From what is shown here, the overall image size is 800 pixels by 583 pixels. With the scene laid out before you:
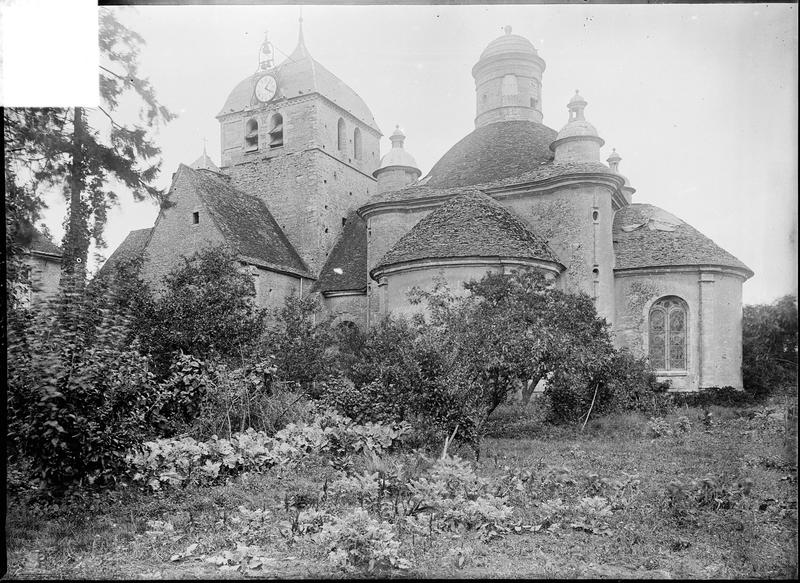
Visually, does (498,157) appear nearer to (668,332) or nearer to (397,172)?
(397,172)

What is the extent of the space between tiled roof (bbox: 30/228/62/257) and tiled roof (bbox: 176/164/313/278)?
8844 millimetres

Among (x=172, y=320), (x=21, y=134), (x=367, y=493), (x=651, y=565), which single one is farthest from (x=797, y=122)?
(x=172, y=320)

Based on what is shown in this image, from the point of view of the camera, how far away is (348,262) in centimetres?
1895

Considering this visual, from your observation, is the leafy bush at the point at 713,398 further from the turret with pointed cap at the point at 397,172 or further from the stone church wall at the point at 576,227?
the turret with pointed cap at the point at 397,172

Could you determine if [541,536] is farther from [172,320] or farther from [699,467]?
[172,320]

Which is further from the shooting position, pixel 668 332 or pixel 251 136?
pixel 668 332

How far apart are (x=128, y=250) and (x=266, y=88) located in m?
3.42

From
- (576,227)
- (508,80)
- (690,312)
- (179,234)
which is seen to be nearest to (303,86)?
(508,80)

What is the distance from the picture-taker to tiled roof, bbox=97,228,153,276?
839cm

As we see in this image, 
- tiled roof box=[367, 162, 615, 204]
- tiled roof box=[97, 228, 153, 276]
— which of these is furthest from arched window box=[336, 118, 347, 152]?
tiled roof box=[97, 228, 153, 276]

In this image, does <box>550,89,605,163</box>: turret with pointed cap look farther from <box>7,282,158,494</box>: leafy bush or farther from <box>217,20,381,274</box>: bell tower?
<box>7,282,158,494</box>: leafy bush

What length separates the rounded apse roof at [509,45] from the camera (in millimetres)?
7418

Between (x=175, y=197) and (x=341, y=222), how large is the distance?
14.5ft

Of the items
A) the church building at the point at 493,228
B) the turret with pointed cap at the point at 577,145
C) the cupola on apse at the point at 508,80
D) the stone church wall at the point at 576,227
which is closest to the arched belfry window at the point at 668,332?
Result: the church building at the point at 493,228
